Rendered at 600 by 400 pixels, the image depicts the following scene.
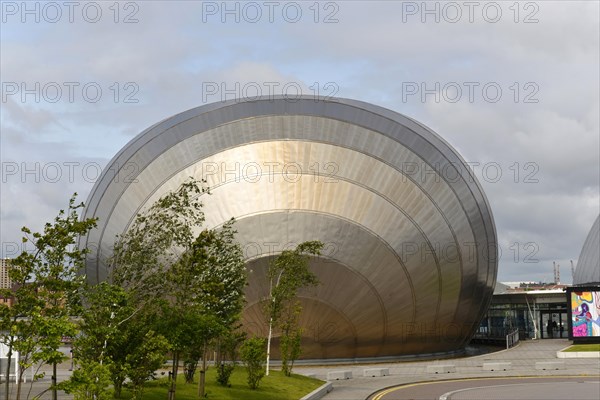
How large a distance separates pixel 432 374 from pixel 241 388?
15.0m

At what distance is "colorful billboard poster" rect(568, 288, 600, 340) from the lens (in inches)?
2160

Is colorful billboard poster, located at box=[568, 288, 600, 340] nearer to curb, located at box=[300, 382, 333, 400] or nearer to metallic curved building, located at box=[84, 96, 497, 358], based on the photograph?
metallic curved building, located at box=[84, 96, 497, 358]

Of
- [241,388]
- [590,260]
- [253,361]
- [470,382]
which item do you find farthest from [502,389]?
[590,260]

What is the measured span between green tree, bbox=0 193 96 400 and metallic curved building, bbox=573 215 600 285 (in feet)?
214

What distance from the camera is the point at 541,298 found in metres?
72.4

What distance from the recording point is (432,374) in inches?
1619

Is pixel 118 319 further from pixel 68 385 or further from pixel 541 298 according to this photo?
pixel 541 298

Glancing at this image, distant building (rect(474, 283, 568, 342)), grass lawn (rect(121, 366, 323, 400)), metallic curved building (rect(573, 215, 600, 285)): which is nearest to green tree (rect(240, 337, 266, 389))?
grass lawn (rect(121, 366, 323, 400))

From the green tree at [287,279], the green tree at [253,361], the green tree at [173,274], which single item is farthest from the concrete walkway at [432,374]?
the green tree at [173,274]

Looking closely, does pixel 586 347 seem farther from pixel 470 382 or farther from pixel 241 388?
pixel 241 388

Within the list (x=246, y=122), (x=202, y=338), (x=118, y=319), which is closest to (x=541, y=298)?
(x=246, y=122)

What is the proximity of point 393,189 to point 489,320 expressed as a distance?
161 ft

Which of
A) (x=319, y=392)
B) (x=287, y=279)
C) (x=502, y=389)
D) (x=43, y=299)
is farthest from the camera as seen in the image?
(x=287, y=279)

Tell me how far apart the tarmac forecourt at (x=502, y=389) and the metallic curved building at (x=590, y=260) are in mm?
40127
